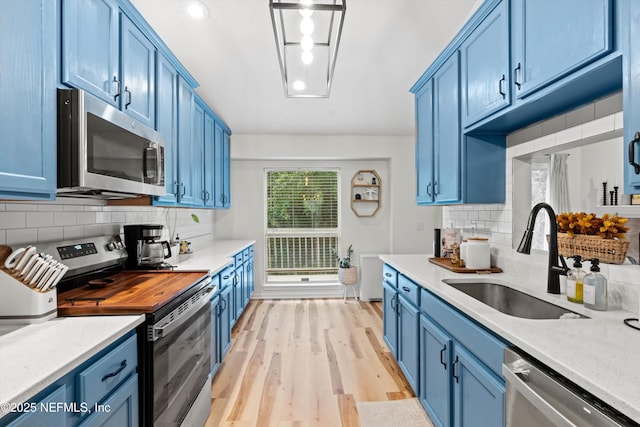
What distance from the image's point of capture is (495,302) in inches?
79.4

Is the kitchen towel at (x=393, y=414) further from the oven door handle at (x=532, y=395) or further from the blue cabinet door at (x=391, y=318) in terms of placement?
the oven door handle at (x=532, y=395)

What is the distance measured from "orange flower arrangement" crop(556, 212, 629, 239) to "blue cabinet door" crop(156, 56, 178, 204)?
2.41 metres

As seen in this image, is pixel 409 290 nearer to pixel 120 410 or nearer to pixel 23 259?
pixel 120 410

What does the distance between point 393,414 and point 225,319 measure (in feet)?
5.11

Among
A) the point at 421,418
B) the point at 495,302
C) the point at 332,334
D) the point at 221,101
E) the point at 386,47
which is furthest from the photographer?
the point at 221,101

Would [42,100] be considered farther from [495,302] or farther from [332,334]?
[332,334]

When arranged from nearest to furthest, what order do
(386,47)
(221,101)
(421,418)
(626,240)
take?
(626,240), (421,418), (386,47), (221,101)

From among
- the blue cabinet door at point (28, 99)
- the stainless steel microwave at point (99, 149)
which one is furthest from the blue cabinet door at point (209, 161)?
the blue cabinet door at point (28, 99)

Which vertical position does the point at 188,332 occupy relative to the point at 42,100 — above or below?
below

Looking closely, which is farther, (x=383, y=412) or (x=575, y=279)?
(x=383, y=412)

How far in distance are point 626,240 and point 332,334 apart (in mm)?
2814

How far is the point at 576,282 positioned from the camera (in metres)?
1.47

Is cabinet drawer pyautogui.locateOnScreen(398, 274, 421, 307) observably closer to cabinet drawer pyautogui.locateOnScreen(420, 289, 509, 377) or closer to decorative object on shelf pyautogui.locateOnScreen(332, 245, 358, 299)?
cabinet drawer pyautogui.locateOnScreen(420, 289, 509, 377)

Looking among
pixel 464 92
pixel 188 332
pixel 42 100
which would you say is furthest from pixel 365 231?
pixel 42 100
